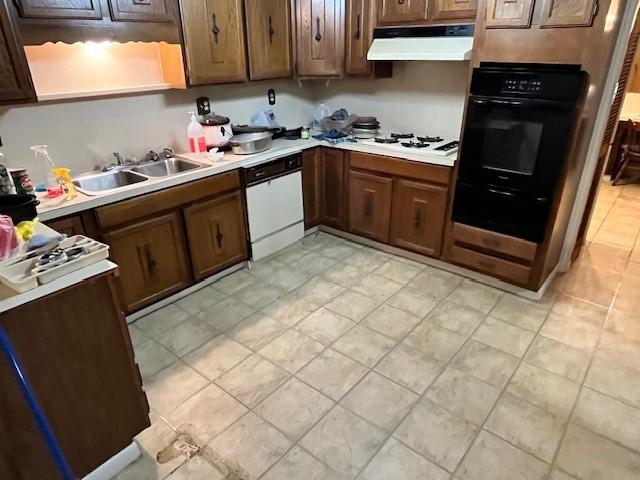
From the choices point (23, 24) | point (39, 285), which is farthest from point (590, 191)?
point (23, 24)

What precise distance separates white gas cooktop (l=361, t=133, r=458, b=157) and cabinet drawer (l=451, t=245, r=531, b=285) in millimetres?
698

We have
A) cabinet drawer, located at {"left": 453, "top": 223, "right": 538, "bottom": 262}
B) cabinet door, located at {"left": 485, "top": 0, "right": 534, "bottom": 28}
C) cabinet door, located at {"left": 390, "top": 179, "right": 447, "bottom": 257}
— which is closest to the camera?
cabinet door, located at {"left": 485, "top": 0, "right": 534, "bottom": 28}

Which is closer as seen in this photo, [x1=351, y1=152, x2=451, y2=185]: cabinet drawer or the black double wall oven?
the black double wall oven

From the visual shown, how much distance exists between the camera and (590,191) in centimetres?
311

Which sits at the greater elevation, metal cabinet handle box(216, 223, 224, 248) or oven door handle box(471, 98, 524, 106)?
oven door handle box(471, 98, 524, 106)

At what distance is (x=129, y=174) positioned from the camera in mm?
2711

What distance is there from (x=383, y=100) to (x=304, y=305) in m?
1.95

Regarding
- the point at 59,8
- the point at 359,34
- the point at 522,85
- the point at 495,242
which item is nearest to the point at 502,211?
the point at 495,242

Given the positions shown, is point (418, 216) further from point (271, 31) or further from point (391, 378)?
point (271, 31)

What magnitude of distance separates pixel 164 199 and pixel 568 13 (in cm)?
246

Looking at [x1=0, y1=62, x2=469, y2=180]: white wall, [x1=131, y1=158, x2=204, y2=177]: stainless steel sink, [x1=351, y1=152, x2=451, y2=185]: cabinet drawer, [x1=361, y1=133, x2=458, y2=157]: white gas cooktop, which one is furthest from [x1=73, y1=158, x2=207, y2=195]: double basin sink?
[x1=361, y1=133, x2=458, y2=157]: white gas cooktop

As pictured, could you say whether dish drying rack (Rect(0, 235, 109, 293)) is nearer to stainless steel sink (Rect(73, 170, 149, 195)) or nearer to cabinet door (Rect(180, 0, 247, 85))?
stainless steel sink (Rect(73, 170, 149, 195))

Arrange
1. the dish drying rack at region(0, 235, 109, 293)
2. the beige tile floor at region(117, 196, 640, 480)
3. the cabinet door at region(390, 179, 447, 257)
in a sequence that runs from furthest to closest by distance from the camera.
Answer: the cabinet door at region(390, 179, 447, 257)
the beige tile floor at region(117, 196, 640, 480)
the dish drying rack at region(0, 235, 109, 293)

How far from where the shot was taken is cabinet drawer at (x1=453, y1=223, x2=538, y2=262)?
2691 mm
